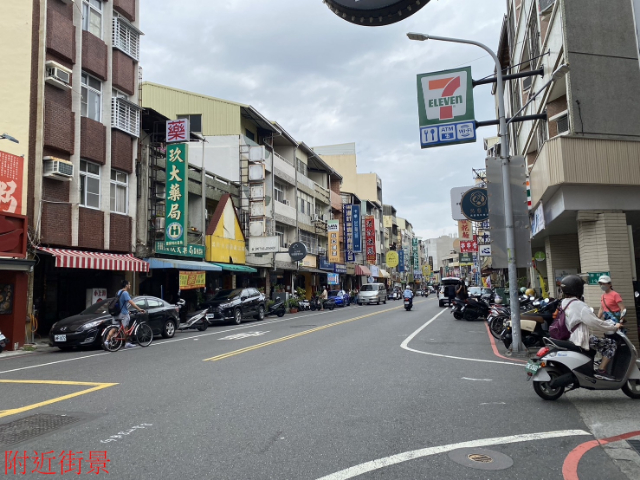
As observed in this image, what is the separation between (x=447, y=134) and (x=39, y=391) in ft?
31.8

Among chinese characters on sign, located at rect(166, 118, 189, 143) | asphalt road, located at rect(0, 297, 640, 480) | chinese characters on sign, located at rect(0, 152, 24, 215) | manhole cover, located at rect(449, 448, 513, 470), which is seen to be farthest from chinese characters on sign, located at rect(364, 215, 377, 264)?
manhole cover, located at rect(449, 448, 513, 470)

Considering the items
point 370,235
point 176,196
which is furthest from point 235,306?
point 370,235

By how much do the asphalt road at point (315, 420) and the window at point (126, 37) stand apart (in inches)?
611

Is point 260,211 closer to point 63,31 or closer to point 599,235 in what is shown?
point 63,31

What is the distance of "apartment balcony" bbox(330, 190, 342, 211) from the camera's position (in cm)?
5470

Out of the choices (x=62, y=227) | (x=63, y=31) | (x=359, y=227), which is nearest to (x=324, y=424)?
(x=62, y=227)

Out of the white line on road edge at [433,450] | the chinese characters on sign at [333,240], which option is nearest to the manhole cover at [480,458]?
the white line on road edge at [433,450]

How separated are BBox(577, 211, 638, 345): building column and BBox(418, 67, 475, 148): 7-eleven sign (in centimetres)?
362

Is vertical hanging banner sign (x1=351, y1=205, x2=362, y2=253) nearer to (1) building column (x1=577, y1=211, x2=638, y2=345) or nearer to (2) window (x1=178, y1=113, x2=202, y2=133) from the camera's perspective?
(2) window (x1=178, y1=113, x2=202, y2=133)

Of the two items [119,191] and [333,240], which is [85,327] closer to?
[119,191]

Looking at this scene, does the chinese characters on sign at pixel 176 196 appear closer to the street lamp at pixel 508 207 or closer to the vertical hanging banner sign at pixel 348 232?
the street lamp at pixel 508 207

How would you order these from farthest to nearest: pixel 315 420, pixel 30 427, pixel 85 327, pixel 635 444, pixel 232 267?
pixel 232 267, pixel 85 327, pixel 315 420, pixel 30 427, pixel 635 444

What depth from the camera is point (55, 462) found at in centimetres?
449

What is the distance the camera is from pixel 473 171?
46594 mm
